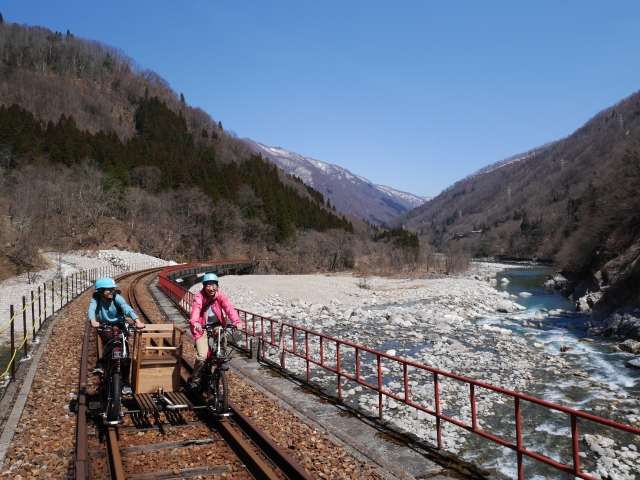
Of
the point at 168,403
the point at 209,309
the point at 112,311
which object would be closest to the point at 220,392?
the point at 168,403

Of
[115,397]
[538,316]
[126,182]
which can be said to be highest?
[126,182]

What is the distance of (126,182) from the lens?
70938 millimetres

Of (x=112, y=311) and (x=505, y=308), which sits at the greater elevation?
(x=112, y=311)

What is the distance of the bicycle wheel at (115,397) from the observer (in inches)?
269

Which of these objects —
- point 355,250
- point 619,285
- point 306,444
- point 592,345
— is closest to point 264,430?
point 306,444

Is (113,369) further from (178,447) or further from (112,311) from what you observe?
(178,447)

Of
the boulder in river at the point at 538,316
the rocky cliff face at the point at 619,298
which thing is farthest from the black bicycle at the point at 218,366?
the boulder in river at the point at 538,316

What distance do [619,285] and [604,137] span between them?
182m

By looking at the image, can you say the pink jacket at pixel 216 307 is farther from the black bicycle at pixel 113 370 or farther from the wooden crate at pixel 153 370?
the black bicycle at pixel 113 370

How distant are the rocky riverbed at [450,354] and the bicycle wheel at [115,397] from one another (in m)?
4.54

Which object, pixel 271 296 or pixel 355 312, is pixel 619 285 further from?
pixel 271 296

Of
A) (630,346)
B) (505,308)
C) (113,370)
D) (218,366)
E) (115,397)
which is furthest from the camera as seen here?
(505,308)

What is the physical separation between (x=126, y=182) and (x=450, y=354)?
207ft

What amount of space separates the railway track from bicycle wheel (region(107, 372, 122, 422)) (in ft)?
0.60
